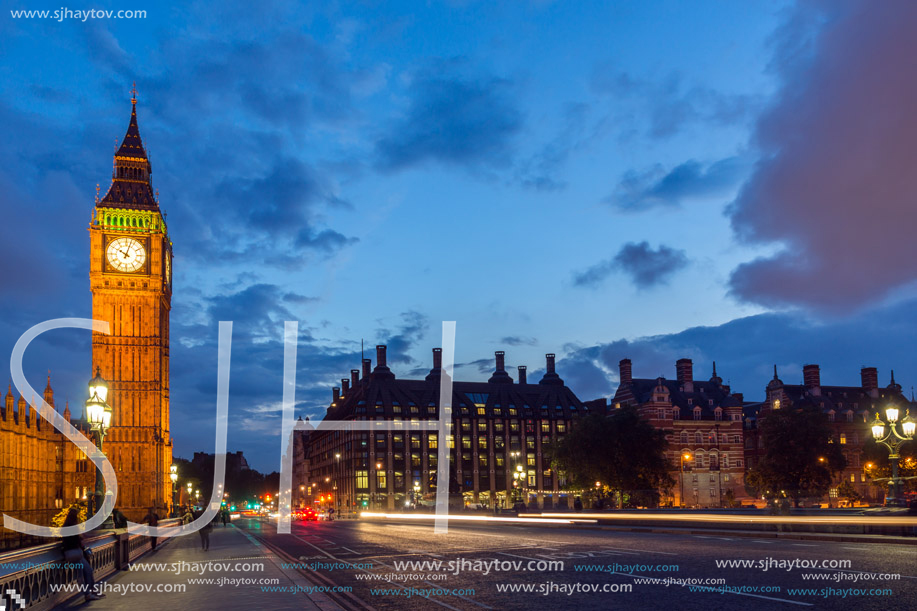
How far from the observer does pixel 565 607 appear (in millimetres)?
13641

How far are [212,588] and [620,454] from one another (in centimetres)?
6360

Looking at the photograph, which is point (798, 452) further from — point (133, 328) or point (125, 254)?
point (125, 254)

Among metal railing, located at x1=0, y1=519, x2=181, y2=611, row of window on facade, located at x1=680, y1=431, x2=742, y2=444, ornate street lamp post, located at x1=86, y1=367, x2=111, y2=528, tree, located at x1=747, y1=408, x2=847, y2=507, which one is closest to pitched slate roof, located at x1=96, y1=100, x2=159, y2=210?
row of window on facade, located at x1=680, y1=431, x2=742, y2=444

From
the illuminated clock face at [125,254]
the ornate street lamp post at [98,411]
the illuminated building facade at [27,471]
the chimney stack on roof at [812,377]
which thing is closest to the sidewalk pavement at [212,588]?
the ornate street lamp post at [98,411]

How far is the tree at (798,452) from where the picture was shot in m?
71.6

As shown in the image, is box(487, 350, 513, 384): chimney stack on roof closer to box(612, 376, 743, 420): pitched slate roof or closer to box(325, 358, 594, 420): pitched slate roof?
box(325, 358, 594, 420): pitched slate roof

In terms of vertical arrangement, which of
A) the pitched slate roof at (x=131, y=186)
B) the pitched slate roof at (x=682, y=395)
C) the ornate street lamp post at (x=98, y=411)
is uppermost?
the pitched slate roof at (x=131, y=186)

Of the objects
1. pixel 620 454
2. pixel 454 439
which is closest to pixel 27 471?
pixel 620 454

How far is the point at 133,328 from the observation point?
104625 millimetres

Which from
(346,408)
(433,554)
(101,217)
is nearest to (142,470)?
(101,217)

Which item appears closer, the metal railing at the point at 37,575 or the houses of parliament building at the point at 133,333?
the metal railing at the point at 37,575

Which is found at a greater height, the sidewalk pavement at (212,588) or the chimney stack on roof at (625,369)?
the chimney stack on roof at (625,369)

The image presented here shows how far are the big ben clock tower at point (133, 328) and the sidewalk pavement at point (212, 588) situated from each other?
82.2 m

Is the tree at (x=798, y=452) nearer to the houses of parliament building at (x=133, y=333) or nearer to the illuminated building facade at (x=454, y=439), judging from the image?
→ the illuminated building facade at (x=454, y=439)
